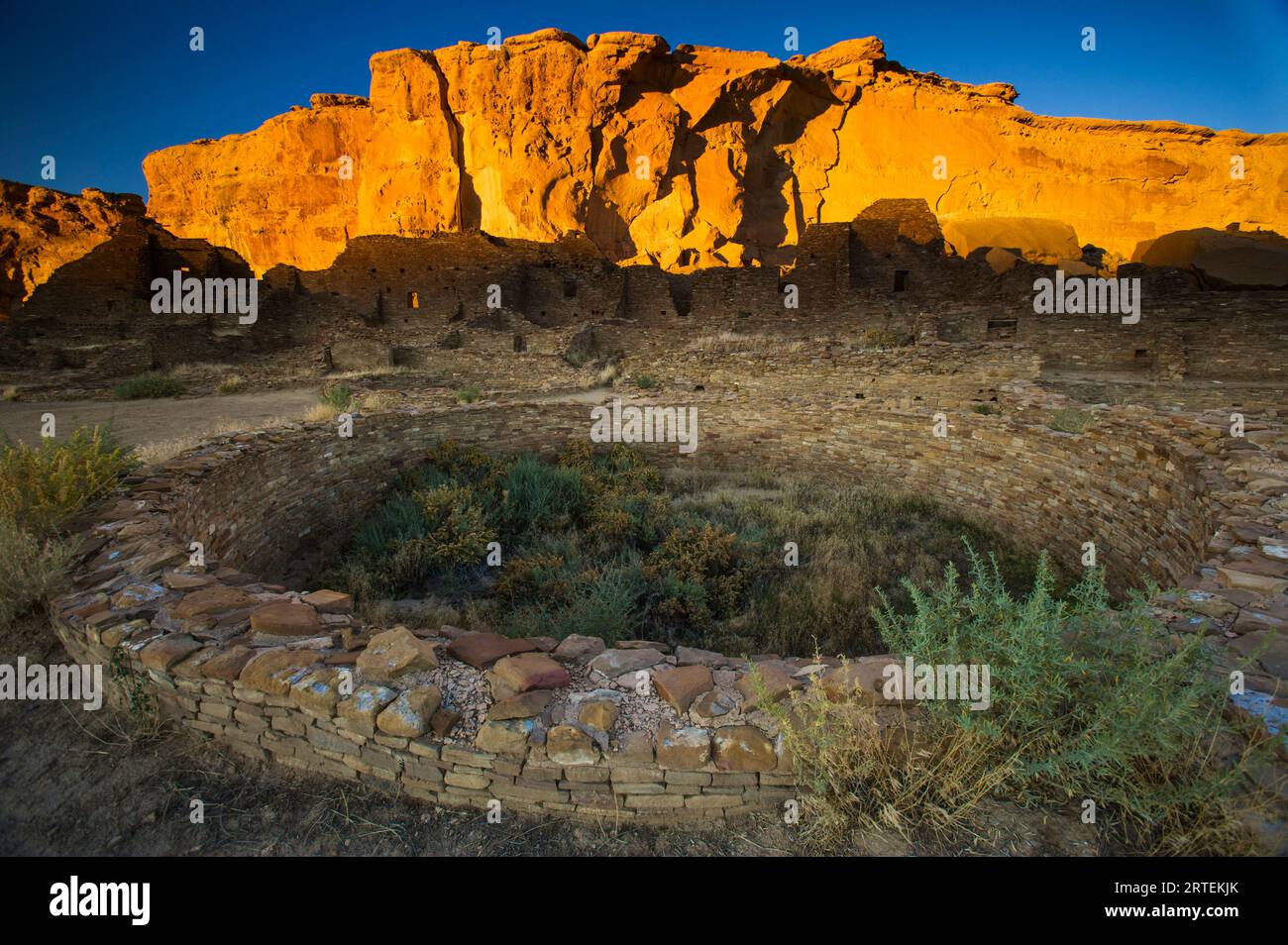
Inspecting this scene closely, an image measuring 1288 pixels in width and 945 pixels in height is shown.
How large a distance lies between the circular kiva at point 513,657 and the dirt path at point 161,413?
495 centimetres

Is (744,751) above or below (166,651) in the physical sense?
below

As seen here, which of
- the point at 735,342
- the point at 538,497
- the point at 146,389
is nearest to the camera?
the point at 538,497

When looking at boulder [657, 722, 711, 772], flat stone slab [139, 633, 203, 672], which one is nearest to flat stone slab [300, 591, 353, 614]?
flat stone slab [139, 633, 203, 672]

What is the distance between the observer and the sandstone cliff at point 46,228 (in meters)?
28.9

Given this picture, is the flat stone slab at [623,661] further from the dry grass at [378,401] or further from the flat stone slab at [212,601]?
the dry grass at [378,401]

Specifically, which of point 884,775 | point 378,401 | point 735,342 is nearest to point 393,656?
point 884,775

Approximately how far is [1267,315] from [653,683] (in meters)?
18.3

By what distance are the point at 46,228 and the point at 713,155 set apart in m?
39.6

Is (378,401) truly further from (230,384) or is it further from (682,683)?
(682,683)

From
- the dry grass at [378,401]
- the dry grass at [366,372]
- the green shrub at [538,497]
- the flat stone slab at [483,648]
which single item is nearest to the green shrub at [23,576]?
the flat stone slab at [483,648]

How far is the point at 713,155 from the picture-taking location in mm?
36875

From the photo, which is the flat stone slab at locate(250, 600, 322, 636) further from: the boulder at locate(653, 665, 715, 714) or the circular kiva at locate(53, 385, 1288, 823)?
the boulder at locate(653, 665, 715, 714)

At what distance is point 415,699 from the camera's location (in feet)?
7.17
